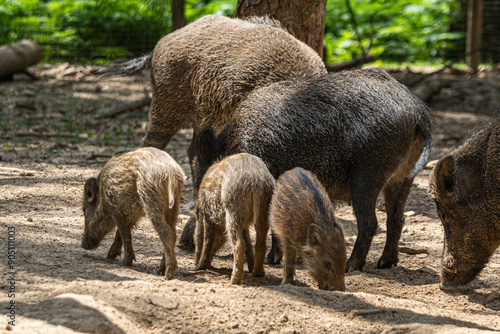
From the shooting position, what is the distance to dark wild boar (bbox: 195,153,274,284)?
3.98 metres

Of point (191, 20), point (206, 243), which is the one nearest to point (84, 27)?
point (191, 20)

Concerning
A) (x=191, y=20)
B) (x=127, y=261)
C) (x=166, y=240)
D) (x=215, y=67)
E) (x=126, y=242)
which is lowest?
(x=127, y=261)

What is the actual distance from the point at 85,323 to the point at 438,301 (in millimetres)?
2491

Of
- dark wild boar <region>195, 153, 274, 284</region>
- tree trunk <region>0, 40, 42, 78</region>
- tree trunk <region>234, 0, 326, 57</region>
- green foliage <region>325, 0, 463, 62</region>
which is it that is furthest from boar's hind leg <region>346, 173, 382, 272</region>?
green foliage <region>325, 0, 463, 62</region>

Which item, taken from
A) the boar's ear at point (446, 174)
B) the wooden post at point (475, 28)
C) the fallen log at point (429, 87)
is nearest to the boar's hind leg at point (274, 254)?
the boar's ear at point (446, 174)

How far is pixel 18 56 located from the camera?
12.2 meters

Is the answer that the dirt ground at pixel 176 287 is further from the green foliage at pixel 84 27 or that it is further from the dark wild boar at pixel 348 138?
the green foliage at pixel 84 27

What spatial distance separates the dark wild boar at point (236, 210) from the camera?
3982mm

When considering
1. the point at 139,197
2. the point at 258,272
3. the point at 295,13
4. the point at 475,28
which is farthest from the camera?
the point at 475,28

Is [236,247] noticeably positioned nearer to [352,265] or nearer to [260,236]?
[260,236]

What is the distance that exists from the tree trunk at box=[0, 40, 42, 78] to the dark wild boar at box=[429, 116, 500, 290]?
32.1 feet

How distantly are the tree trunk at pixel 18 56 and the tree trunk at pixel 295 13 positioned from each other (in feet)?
22.3

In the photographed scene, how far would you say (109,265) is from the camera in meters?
4.11

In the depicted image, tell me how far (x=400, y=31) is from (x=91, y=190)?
12.8m
